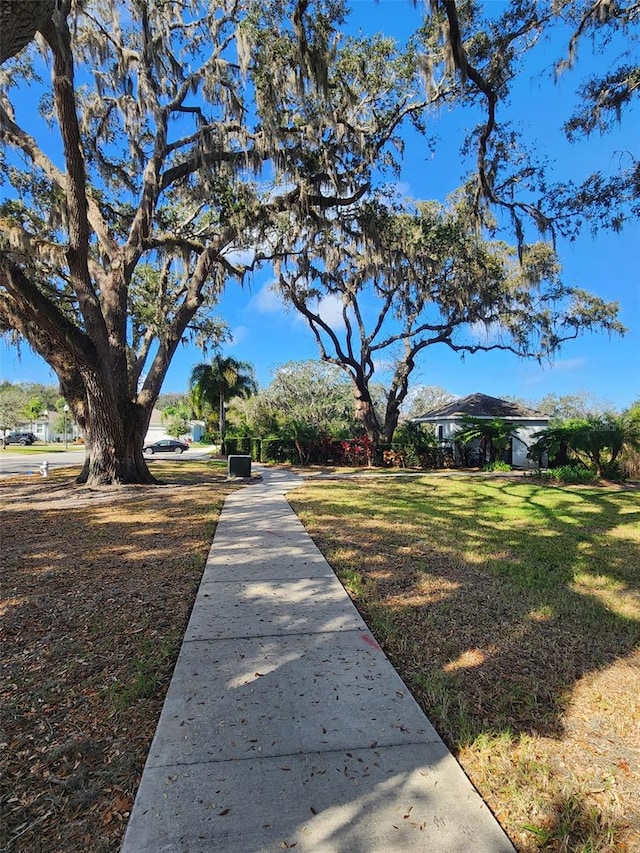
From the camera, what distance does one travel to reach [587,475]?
1320cm

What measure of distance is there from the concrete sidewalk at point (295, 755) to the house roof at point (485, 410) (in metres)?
18.1

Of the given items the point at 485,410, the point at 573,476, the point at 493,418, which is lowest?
the point at 573,476

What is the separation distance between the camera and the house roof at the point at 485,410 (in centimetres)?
2022

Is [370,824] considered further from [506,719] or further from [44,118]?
[44,118]

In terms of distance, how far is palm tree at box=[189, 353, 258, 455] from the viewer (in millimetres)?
33188

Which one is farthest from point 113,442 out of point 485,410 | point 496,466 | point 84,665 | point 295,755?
point 485,410

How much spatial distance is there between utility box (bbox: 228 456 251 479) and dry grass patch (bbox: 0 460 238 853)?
6791 millimetres

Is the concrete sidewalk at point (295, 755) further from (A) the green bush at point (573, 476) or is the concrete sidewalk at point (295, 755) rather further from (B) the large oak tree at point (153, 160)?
(A) the green bush at point (573, 476)

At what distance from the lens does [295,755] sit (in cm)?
197

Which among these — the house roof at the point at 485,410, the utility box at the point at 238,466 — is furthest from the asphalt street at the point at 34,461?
the house roof at the point at 485,410

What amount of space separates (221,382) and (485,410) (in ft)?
66.1

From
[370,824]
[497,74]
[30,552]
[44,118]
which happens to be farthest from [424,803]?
[44,118]

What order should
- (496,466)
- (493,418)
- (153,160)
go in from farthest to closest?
(493,418)
(496,466)
(153,160)

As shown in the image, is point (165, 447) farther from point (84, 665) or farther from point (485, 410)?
point (84, 665)
